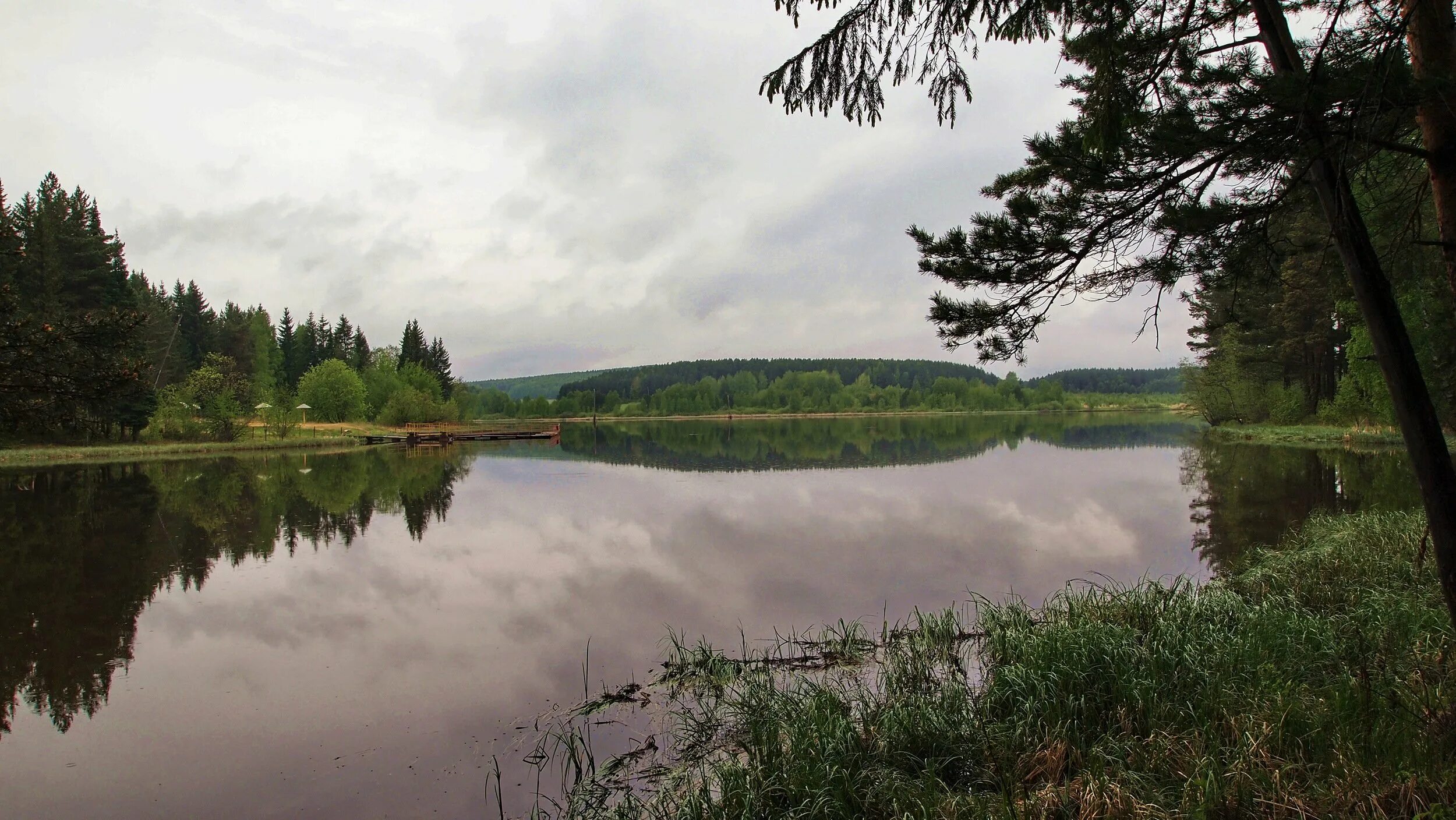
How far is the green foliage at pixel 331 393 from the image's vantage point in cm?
6306

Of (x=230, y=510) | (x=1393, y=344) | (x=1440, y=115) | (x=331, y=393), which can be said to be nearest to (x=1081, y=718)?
(x=1393, y=344)

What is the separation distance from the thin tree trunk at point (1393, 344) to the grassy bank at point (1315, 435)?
73.8ft

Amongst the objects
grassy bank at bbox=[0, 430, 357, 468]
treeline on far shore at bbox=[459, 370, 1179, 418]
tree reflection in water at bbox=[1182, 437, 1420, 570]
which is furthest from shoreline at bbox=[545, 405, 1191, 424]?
tree reflection in water at bbox=[1182, 437, 1420, 570]

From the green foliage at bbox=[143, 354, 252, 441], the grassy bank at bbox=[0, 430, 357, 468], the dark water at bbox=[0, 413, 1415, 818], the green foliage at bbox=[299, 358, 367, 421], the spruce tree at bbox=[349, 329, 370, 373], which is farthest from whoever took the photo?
the spruce tree at bbox=[349, 329, 370, 373]

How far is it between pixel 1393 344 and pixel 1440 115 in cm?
125

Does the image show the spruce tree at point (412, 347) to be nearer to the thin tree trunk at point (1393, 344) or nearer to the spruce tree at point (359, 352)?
the spruce tree at point (359, 352)

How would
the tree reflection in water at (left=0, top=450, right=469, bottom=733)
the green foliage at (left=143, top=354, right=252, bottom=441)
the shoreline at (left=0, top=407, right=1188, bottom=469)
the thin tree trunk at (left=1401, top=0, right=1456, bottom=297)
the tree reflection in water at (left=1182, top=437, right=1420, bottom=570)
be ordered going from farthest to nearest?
the green foliage at (left=143, top=354, right=252, bottom=441)
the shoreline at (left=0, top=407, right=1188, bottom=469)
the tree reflection in water at (left=1182, top=437, right=1420, bottom=570)
the tree reflection in water at (left=0, top=450, right=469, bottom=733)
the thin tree trunk at (left=1401, top=0, right=1456, bottom=297)

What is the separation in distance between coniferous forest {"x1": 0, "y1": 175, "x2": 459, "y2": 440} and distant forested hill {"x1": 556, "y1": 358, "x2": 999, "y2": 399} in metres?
66.9

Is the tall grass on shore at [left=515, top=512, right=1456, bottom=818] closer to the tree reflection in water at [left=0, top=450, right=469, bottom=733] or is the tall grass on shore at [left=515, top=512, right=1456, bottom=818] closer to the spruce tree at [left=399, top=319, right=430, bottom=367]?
the tree reflection in water at [left=0, top=450, right=469, bottom=733]

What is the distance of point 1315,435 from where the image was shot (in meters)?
29.8

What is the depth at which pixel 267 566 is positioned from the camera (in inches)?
491

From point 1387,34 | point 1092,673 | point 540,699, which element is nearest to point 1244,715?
point 1092,673

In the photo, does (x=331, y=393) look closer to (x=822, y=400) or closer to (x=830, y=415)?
(x=830, y=415)

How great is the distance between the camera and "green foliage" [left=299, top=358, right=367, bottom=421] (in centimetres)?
6306
